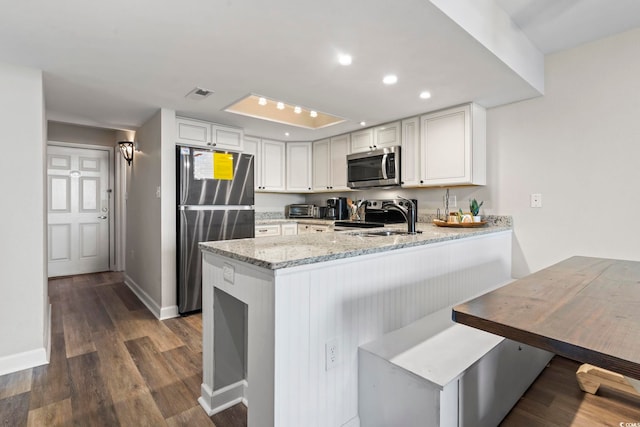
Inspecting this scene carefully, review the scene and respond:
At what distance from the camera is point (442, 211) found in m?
3.50

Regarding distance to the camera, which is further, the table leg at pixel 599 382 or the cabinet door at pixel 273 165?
the cabinet door at pixel 273 165

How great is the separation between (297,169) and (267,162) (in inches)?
18.5

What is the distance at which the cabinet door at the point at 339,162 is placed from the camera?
4.19m

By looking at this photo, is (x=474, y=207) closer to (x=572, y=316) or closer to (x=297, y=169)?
(x=572, y=316)

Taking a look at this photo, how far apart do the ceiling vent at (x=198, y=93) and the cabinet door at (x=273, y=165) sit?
170 centimetres

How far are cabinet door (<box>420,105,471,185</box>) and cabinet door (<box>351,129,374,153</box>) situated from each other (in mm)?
717

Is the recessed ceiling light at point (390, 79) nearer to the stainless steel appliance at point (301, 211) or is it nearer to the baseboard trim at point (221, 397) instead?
the baseboard trim at point (221, 397)

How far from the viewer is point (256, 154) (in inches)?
172

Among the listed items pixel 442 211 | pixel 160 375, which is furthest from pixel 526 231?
pixel 160 375

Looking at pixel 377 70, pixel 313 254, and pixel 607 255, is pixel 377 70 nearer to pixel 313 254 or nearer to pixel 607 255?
pixel 313 254

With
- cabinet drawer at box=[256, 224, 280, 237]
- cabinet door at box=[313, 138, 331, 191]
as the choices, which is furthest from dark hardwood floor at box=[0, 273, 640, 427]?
cabinet door at box=[313, 138, 331, 191]

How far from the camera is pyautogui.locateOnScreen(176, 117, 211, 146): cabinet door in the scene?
3266mm

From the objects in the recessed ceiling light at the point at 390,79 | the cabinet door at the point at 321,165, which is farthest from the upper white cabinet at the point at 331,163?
Answer: the recessed ceiling light at the point at 390,79

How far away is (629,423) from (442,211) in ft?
7.23
